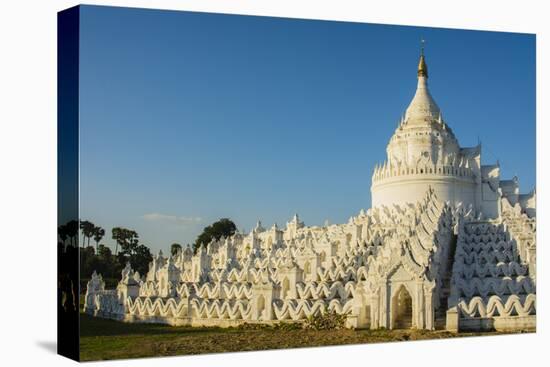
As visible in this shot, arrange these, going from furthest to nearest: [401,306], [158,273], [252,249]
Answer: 1. [252,249]
2. [158,273]
3. [401,306]

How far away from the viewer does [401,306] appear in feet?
64.9

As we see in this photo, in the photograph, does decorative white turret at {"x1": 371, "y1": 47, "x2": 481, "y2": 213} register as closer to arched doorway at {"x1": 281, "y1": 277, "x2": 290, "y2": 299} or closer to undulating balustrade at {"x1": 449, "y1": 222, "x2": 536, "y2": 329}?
undulating balustrade at {"x1": 449, "y1": 222, "x2": 536, "y2": 329}

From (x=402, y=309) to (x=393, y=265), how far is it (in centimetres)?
98

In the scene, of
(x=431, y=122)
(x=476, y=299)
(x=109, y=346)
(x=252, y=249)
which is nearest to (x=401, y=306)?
(x=476, y=299)

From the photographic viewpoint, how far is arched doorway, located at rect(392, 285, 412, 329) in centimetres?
1925

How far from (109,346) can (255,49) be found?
645 cm

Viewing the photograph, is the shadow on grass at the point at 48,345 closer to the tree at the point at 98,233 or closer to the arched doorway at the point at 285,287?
the tree at the point at 98,233

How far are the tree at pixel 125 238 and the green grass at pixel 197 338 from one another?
165 cm

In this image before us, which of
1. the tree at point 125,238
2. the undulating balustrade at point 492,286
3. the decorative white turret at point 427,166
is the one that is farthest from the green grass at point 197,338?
the decorative white turret at point 427,166

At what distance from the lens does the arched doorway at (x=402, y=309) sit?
1925cm

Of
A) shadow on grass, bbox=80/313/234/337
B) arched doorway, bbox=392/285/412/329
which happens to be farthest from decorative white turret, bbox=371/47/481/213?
shadow on grass, bbox=80/313/234/337

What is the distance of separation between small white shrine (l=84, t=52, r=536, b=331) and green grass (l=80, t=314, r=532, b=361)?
479 millimetres

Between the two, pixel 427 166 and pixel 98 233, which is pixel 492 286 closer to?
pixel 98 233

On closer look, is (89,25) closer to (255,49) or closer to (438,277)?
(255,49)
